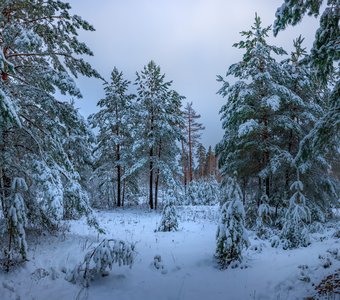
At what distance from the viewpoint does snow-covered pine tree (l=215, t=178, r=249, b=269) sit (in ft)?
25.3

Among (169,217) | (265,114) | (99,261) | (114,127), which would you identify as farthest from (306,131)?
(114,127)

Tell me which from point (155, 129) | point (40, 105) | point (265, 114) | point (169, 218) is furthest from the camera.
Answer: point (155, 129)

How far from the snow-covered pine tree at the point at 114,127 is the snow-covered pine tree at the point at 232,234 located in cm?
1700

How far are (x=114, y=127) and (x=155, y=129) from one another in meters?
4.38

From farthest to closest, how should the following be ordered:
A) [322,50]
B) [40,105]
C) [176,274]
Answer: [40,105] → [176,274] → [322,50]

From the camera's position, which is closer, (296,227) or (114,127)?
(296,227)

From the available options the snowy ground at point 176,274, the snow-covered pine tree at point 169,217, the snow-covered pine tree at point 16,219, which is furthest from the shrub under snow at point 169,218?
the snow-covered pine tree at point 16,219

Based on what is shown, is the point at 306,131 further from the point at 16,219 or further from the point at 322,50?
the point at 16,219

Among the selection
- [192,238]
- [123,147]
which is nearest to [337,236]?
[192,238]

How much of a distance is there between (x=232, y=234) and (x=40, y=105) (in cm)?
695

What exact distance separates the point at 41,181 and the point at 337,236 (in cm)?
973

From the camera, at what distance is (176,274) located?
7574 mm

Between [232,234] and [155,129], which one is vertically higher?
[155,129]

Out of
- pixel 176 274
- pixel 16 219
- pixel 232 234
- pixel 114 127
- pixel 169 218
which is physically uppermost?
pixel 114 127
